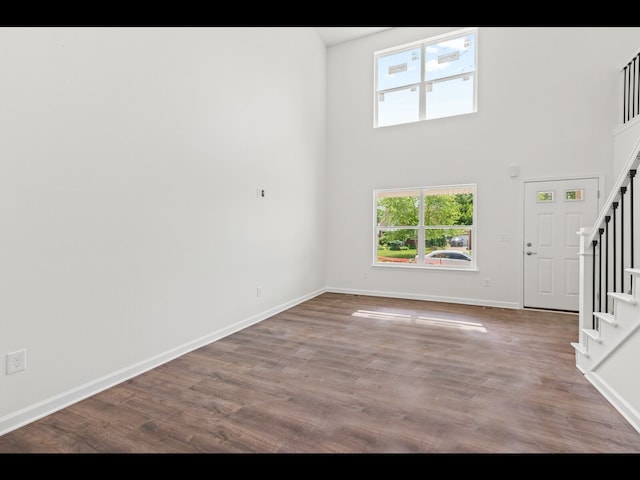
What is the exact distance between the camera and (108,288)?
8.07 ft

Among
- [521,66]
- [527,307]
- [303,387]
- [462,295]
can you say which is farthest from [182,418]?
[521,66]

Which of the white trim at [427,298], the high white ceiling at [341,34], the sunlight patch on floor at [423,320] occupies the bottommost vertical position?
the sunlight patch on floor at [423,320]

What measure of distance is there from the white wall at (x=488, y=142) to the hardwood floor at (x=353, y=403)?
183 centimetres

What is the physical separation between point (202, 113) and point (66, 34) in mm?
1211

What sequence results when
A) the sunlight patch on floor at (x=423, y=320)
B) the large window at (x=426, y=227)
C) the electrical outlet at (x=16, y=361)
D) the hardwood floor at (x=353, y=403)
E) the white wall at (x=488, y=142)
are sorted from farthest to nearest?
the large window at (x=426, y=227)
the white wall at (x=488, y=142)
the sunlight patch on floor at (x=423, y=320)
the electrical outlet at (x=16, y=361)
the hardwood floor at (x=353, y=403)

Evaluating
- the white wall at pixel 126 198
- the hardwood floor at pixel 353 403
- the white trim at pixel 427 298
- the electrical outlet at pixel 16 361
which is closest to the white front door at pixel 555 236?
the white trim at pixel 427 298

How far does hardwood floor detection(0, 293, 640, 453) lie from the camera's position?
70.8 inches

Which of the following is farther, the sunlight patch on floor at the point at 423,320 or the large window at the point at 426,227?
the large window at the point at 426,227

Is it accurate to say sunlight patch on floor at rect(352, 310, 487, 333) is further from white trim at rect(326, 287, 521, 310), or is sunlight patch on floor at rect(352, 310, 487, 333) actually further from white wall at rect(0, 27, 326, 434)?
white wall at rect(0, 27, 326, 434)

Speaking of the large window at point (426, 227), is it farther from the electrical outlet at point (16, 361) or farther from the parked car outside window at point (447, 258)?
the electrical outlet at point (16, 361)

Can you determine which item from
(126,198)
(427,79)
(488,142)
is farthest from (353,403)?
(427,79)

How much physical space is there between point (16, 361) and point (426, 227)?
5.17 meters

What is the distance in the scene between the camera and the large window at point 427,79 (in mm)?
5277
